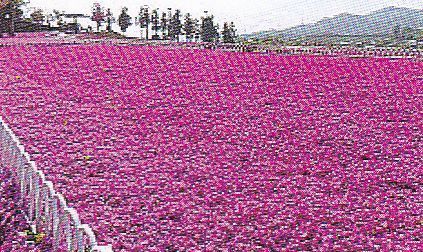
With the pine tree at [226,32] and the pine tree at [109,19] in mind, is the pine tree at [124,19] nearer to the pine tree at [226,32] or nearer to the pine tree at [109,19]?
the pine tree at [109,19]

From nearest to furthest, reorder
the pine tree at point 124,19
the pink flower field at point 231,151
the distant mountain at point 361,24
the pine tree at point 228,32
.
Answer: the pink flower field at point 231,151 < the distant mountain at point 361,24 < the pine tree at point 228,32 < the pine tree at point 124,19

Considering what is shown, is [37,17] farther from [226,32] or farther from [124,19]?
[226,32]

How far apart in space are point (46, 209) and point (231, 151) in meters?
4.93

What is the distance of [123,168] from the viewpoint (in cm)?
1039

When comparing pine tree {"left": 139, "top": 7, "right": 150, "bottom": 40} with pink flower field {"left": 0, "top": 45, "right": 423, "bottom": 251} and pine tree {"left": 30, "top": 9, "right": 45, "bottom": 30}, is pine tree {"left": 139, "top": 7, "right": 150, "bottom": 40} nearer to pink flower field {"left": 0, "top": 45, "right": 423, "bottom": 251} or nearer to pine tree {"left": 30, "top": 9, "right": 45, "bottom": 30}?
pine tree {"left": 30, "top": 9, "right": 45, "bottom": 30}

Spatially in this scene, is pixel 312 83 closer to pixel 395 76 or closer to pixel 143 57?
pixel 395 76

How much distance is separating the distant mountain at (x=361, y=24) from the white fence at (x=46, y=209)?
64.8ft

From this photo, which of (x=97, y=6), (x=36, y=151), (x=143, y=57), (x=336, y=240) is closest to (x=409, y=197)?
(x=336, y=240)

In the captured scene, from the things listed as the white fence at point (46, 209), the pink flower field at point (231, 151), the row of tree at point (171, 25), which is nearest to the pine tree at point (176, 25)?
the row of tree at point (171, 25)

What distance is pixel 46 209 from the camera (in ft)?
24.3

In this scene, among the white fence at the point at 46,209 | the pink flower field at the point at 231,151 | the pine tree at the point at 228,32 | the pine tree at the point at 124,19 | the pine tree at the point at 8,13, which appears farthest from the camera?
the pine tree at the point at 124,19

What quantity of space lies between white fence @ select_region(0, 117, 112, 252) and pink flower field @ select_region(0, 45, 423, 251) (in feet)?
1.91

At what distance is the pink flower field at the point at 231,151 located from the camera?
797 centimetres

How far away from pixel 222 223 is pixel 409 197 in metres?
3.07
